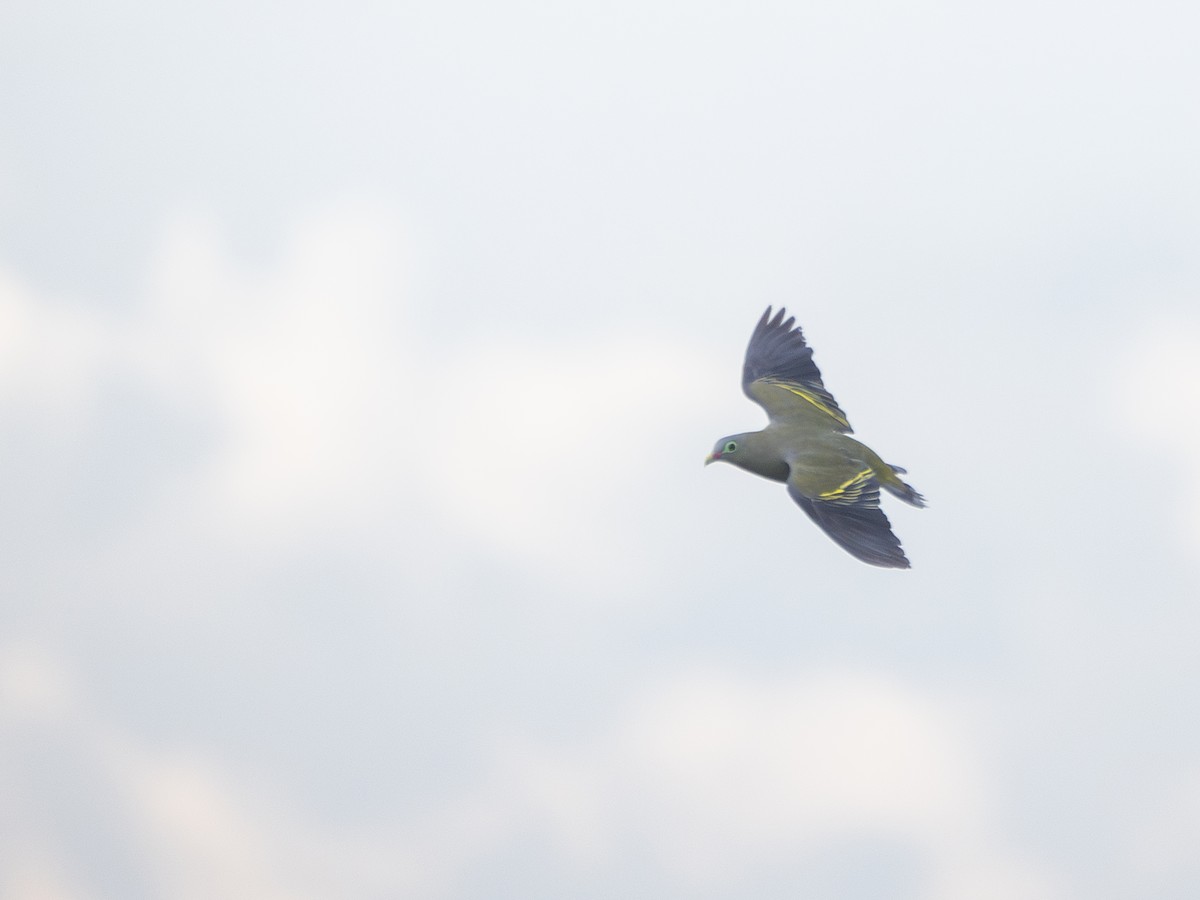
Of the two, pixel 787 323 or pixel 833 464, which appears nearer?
pixel 833 464

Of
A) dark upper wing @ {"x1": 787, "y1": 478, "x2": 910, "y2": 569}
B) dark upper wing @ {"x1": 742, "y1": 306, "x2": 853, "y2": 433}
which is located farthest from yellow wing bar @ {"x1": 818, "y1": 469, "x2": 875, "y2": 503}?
dark upper wing @ {"x1": 742, "y1": 306, "x2": 853, "y2": 433}

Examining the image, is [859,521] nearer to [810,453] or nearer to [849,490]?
[849,490]

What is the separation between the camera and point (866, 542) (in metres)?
16.1

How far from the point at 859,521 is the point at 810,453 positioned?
67.4 inches

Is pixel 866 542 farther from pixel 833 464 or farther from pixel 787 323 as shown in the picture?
pixel 787 323

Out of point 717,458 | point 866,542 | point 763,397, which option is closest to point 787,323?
point 763,397

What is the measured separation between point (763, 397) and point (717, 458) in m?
1.68

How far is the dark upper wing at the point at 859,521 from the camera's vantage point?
51.9ft

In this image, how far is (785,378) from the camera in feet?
68.2

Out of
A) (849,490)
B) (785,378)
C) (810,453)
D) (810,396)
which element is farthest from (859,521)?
(785,378)

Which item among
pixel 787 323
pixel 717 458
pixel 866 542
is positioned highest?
pixel 787 323

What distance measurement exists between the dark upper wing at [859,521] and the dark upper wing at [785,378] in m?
2.33

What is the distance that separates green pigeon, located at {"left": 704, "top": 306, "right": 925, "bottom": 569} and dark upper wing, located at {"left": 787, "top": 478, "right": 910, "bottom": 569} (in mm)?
11

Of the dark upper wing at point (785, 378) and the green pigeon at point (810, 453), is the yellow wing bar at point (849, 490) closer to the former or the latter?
the green pigeon at point (810, 453)
